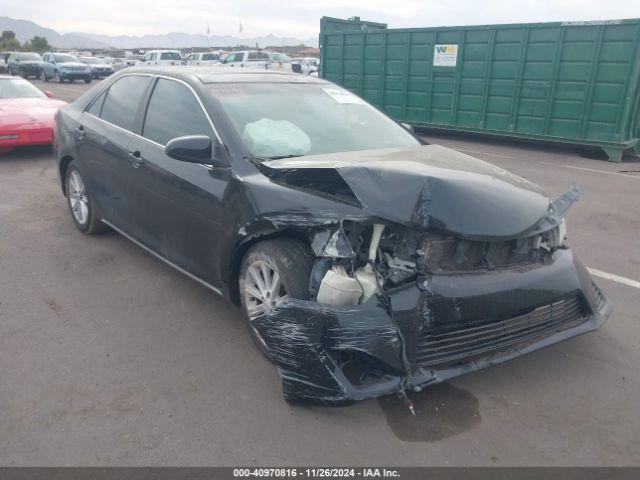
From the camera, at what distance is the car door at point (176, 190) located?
353cm

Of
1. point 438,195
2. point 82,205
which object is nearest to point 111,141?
point 82,205

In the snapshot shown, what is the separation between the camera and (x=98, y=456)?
2.51 meters

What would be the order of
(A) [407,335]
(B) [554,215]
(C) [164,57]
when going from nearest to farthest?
1. (A) [407,335]
2. (B) [554,215]
3. (C) [164,57]

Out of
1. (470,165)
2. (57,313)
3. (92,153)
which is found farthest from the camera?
(92,153)

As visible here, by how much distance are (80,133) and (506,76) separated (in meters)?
9.40

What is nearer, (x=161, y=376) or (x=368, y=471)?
(x=368, y=471)

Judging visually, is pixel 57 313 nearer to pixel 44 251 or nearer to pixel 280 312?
pixel 44 251

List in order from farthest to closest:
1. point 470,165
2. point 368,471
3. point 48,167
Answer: point 48,167
point 470,165
point 368,471

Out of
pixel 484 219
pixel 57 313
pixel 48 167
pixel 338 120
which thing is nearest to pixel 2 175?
pixel 48 167

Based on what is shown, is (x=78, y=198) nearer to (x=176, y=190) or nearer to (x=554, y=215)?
(x=176, y=190)

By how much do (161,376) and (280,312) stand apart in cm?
93

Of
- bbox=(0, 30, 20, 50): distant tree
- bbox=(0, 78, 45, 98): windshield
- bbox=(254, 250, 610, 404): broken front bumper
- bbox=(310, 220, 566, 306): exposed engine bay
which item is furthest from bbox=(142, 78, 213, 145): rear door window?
bbox=(0, 30, 20, 50): distant tree

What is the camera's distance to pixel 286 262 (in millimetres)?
2988

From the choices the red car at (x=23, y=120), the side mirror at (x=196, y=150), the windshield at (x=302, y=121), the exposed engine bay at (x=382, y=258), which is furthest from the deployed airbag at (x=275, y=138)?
the red car at (x=23, y=120)
